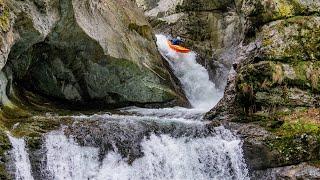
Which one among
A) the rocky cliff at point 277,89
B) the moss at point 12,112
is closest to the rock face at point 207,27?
the rocky cliff at point 277,89

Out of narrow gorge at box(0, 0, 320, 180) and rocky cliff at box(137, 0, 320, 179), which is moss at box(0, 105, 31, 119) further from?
rocky cliff at box(137, 0, 320, 179)

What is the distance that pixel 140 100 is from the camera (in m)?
20.0

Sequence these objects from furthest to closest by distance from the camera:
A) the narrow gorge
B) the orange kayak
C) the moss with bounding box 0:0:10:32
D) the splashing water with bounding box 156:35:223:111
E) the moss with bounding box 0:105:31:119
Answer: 1. the orange kayak
2. the splashing water with bounding box 156:35:223:111
3. the moss with bounding box 0:105:31:119
4. the moss with bounding box 0:0:10:32
5. the narrow gorge

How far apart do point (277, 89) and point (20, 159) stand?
8.06 metres

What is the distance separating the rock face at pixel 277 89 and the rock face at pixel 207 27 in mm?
8629

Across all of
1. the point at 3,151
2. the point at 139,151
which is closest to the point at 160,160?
the point at 139,151

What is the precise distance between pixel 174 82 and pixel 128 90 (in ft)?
10.6

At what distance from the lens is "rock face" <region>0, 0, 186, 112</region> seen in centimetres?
1606

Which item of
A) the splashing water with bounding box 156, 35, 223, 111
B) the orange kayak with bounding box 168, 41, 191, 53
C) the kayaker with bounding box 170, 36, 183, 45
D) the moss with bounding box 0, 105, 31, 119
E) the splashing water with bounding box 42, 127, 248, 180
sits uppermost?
the kayaker with bounding box 170, 36, 183, 45

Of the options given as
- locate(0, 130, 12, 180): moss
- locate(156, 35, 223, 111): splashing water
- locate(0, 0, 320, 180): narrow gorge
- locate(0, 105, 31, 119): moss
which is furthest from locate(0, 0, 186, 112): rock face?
locate(0, 130, 12, 180): moss

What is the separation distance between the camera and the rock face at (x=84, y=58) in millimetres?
16062

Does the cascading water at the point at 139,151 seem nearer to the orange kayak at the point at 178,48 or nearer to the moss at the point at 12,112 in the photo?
the moss at the point at 12,112

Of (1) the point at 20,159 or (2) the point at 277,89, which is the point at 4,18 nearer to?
(1) the point at 20,159

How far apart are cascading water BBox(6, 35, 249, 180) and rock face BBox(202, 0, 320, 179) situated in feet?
2.94
